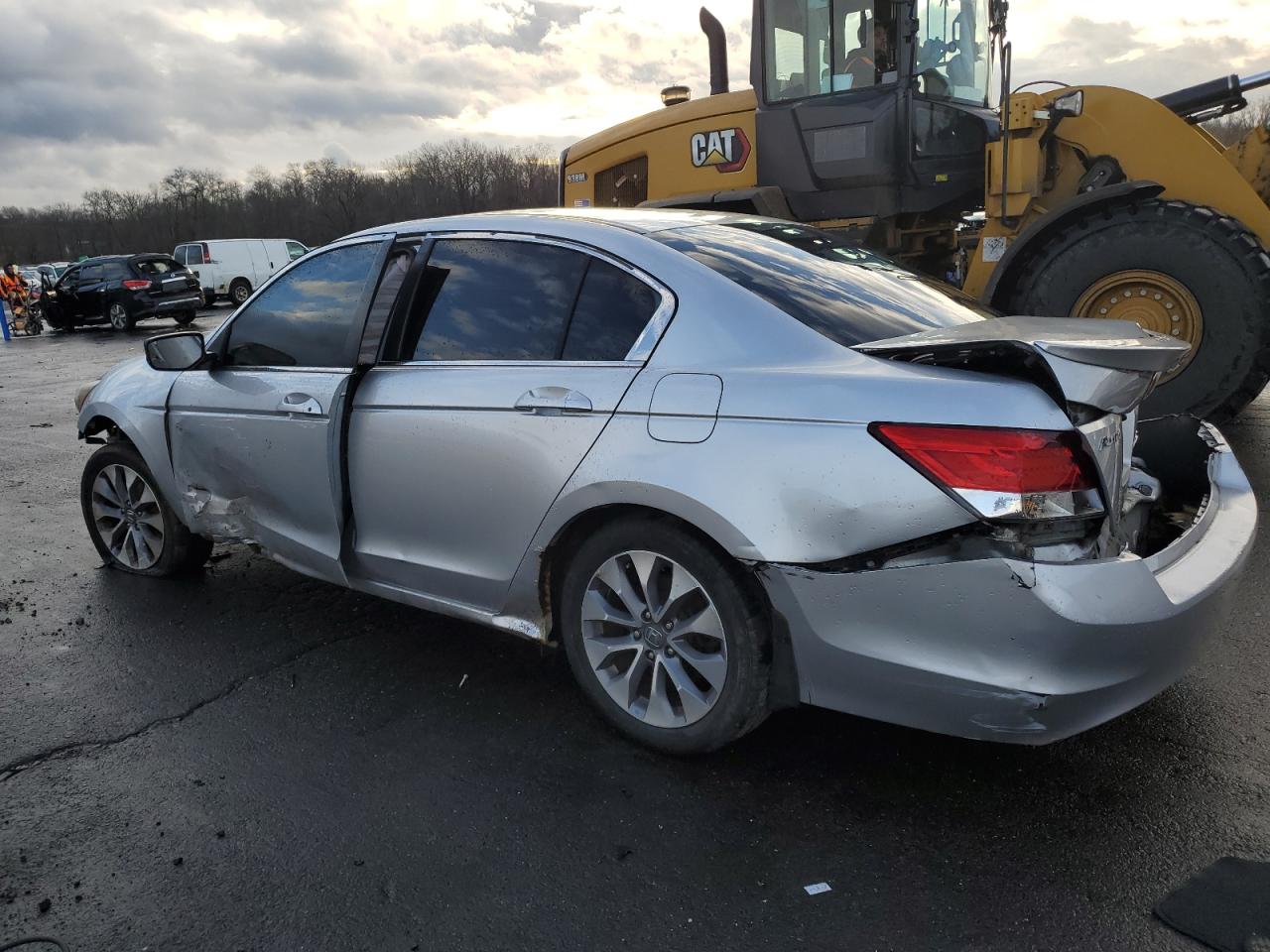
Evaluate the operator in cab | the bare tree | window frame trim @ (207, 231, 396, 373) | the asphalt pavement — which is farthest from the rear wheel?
the bare tree

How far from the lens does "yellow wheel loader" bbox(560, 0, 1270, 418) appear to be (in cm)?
577

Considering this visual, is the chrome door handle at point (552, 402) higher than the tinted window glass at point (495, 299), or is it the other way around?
the tinted window glass at point (495, 299)

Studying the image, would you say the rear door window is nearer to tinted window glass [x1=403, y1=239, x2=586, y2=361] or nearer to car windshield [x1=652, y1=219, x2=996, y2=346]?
tinted window glass [x1=403, y1=239, x2=586, y2=361]

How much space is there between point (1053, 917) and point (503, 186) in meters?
94.0

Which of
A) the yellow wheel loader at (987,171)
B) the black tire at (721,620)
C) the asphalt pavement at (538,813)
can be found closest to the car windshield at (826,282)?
the black tire at (721,620)

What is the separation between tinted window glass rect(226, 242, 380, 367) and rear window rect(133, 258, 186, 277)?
74.0 feet

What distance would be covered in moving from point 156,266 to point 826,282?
978 inches

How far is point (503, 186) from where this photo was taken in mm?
90625

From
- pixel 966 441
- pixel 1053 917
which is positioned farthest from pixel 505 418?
pixel 1053 917

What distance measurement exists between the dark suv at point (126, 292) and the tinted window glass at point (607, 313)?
2375 cm

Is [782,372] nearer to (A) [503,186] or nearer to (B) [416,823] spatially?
(B) [416,823]

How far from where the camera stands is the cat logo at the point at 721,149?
25.7ft

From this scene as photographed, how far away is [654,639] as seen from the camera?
9.32ft

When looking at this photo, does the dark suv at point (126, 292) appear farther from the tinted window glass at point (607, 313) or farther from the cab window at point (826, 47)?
the tinted window glass at point (607, 313)
